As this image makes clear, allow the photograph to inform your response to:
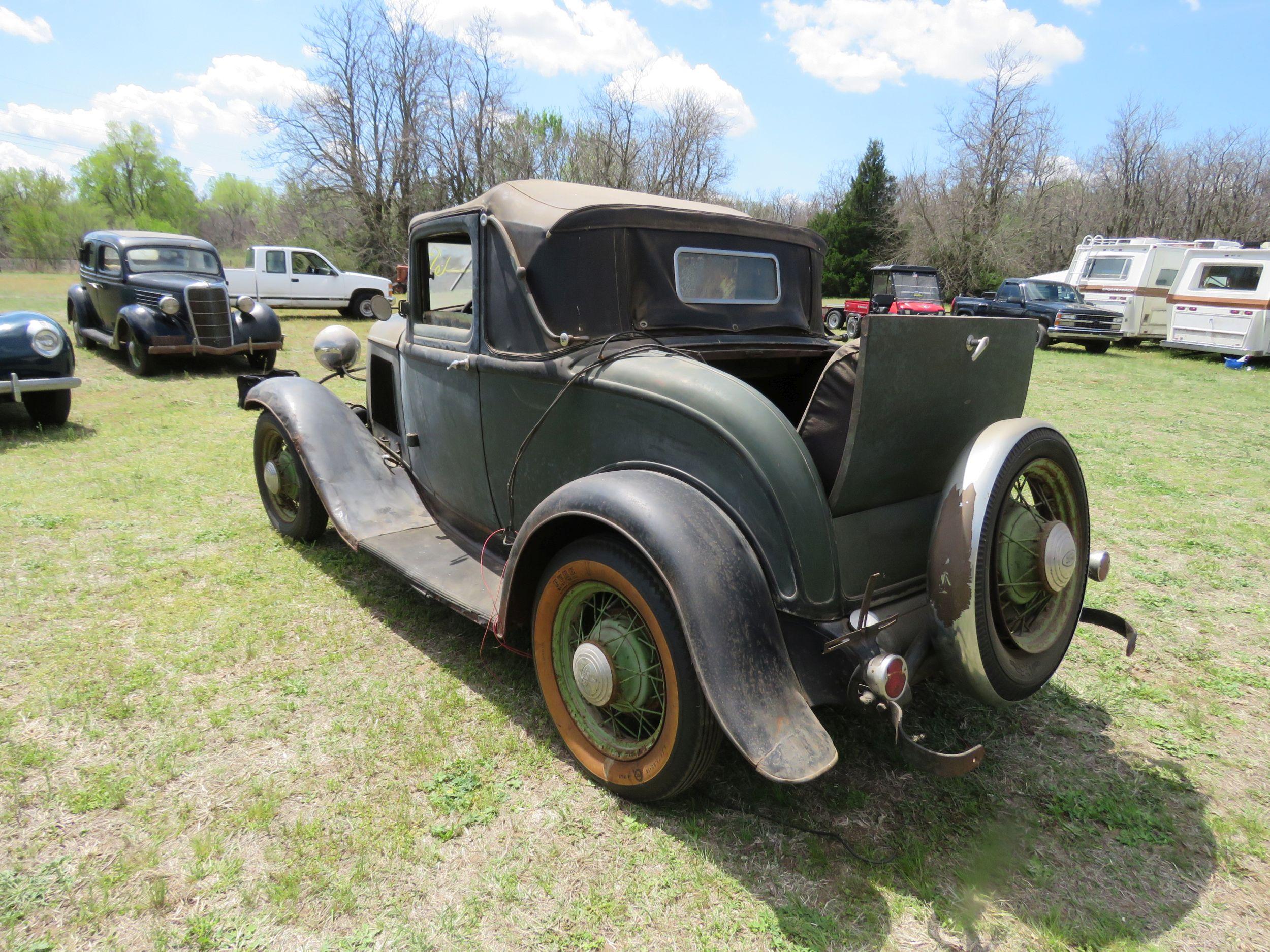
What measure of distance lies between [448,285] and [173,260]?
970 centimetres

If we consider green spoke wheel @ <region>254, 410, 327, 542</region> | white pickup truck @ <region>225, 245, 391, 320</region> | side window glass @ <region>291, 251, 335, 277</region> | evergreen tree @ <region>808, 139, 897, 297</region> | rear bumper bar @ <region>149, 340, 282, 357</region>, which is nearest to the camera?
green spoke wheel @ <region>254, 410, 327, 542</region>

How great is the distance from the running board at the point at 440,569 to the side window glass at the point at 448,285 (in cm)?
102

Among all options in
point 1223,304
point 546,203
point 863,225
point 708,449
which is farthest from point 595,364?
point 863,225

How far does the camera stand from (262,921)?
2.07m

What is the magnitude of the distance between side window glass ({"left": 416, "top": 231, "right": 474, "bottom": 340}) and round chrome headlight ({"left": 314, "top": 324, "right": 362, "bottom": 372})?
4.81 feet

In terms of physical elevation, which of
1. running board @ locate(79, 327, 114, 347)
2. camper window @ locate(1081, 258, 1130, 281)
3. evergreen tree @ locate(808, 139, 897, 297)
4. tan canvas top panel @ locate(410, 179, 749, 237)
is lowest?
running board @ locate(79, 327, 114, 347)

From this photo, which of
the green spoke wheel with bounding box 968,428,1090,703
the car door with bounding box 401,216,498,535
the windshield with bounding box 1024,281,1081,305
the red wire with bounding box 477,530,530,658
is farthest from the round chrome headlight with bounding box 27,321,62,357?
the windshield with bounding box 1024,281,1081,305

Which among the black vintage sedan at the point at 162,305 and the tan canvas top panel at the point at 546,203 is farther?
the black vintage sedan at the point at 162,305

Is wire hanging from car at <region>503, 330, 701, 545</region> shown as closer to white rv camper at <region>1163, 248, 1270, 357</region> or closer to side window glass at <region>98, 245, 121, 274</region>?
side window glass at <region>98, 245, 121, 274</region>

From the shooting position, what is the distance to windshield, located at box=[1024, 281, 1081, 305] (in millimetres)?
18438

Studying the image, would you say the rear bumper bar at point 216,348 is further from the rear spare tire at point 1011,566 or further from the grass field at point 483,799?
the rear spare tire at point 1011,566

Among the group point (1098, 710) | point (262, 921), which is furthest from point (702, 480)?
point (1098, 710)

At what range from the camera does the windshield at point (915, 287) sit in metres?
20.4

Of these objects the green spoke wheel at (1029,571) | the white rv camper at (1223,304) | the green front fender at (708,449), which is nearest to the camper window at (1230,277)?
the white rv camper at (1223,304)
